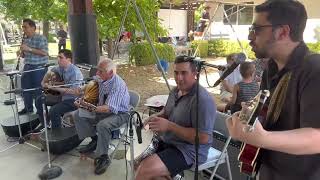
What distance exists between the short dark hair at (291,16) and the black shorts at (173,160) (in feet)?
4.98

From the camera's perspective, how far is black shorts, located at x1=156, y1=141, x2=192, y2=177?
2555 millimetres

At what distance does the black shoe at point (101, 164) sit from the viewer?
3.69m

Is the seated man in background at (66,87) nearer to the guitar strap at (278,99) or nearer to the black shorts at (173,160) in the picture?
the black shorts at (173,160)

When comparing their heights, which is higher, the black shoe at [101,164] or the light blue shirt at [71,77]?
the light blue shirt at [71,77]

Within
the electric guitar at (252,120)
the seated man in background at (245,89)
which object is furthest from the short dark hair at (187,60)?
the seated man in background at (245,89)

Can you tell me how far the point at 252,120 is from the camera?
1.14m

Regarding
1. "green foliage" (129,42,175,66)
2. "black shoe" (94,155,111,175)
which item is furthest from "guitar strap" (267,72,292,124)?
"green foliage" (129,42,175,66)

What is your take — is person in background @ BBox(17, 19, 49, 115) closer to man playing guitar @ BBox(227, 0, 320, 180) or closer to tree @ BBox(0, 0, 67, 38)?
tree @ BBox(0, 0, 67, 38)

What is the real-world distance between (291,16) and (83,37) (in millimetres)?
4801

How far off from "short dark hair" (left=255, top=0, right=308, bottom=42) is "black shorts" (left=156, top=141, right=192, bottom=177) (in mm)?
1517

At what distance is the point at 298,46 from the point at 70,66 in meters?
3.66

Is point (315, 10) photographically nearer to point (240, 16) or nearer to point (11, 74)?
point (11, 74)

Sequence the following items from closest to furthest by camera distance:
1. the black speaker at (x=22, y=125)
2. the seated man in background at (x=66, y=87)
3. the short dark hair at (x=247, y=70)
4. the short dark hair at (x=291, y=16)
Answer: the short dark hair at (x=291, y=16) < the short dark hair at (x=247, y=70) < the seated man in background at (x=66, y=87) < the black speaker at (x=22, y=125)

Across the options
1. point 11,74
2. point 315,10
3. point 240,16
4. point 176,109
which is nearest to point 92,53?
point 11,74
